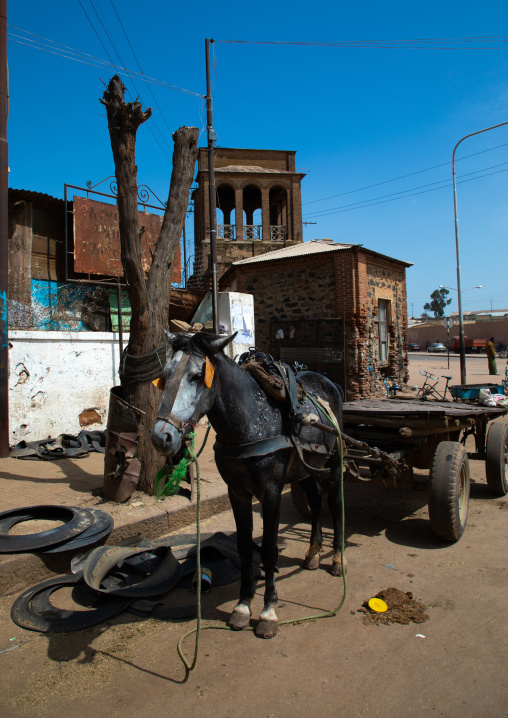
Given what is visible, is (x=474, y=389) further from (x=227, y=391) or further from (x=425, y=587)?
(x=227, y=391)

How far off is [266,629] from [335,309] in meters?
12.9

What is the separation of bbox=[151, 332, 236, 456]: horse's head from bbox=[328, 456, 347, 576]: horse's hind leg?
74.3 inches

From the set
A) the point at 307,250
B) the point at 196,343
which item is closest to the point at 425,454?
the point at 196,343

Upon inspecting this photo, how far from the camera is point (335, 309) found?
15180 millimetres

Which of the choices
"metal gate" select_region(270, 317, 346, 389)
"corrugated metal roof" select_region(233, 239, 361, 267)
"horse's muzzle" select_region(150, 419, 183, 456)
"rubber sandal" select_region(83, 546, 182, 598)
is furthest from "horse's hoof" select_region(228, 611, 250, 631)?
"corrugated metal roof" select_region(233, 239, 361, 267)

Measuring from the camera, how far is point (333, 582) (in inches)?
151

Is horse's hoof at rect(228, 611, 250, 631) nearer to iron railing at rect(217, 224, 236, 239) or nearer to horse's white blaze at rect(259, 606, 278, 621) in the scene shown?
horse's white blaze at rect(259, 606, 278, 621)

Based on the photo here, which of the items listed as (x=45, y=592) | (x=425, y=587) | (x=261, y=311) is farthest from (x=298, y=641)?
(x=261, y=311)

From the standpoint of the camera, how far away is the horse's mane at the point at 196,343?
2832mm

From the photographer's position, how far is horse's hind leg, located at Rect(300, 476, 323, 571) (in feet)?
13.5

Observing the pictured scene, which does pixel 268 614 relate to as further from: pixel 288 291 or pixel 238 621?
pixel 288 291

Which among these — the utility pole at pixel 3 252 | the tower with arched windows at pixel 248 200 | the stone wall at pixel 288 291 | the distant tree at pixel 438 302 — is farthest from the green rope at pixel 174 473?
the distant tree at pixel 438 302

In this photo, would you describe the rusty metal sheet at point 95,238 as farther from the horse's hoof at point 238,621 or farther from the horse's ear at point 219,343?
the horse's hoof at point 238,621

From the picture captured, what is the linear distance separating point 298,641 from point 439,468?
2.17m
